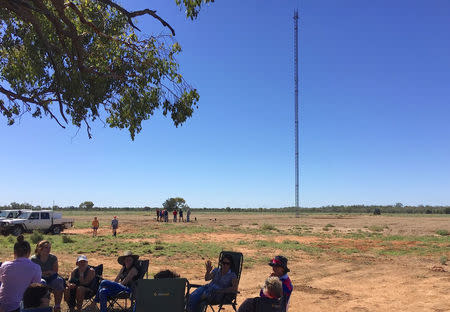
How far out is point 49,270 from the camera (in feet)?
20.4

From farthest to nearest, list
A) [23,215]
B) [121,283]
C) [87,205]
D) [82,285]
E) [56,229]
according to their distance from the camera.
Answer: [87,205] → [56,229] → [23,215] → [121,283] → [82,285]

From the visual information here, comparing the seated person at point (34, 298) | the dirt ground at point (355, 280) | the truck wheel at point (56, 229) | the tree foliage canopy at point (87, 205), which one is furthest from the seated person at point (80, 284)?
the tree foliage canopy at point (87, 205)

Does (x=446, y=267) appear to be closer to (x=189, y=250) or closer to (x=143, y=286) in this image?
(x=189, y=250)

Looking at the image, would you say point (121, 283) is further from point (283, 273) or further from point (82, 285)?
point (283, 273)

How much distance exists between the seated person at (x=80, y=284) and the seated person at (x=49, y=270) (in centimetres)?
25

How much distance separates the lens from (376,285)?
991 cm

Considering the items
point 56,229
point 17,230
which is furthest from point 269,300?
point 56,229

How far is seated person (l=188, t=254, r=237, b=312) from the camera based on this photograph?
5.80m

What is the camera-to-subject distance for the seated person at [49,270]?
5922 mm

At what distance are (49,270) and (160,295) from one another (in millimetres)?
2787

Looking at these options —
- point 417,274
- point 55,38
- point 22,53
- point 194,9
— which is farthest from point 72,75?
point 417,274

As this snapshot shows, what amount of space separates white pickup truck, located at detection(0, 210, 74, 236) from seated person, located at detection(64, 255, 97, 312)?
20371mm

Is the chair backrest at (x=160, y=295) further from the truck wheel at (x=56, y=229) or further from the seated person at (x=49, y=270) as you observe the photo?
the truck wheel at (x=56, y=229)

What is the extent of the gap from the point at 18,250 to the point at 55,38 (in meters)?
4.77
